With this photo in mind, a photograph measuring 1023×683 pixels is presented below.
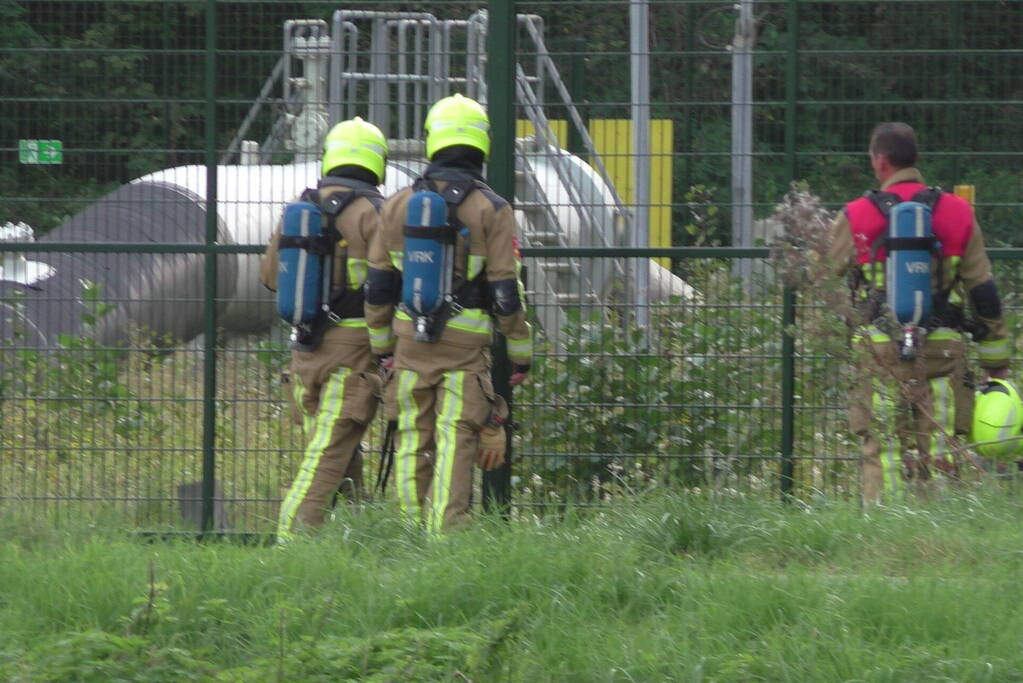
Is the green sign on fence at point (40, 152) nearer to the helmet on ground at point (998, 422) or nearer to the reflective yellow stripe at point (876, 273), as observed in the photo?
the reflective yellow stripe at point (876, 273)

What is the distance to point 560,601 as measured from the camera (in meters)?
5.34

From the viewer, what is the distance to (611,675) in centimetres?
486

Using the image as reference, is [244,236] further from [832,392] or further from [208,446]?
[832,392]

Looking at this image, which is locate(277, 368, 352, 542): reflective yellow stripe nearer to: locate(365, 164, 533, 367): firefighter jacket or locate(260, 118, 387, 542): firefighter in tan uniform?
locate(260, 118, 387, 542): firefighter in tan uniform

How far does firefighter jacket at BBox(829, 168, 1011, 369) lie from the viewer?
22.7 feet

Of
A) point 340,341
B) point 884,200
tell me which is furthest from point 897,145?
point 340,341

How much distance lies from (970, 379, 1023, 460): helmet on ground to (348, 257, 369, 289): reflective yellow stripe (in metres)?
2.89

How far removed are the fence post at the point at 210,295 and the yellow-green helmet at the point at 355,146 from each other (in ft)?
2.17

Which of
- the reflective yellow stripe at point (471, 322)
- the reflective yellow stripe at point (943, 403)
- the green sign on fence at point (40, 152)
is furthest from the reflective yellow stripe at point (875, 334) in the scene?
the green sign on fence at point (40, 152)

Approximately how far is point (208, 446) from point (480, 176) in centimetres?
201

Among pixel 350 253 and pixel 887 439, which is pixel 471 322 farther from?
pixel 887 439

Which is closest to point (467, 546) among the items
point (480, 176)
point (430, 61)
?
point (480, 176)

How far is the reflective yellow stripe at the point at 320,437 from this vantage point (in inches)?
291

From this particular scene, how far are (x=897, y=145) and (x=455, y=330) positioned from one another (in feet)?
7.08
